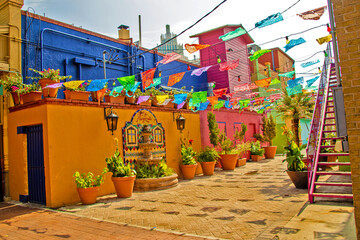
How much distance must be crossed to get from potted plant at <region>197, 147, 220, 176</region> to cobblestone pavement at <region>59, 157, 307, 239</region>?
2.15 m

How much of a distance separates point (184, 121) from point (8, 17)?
7290 millimetres

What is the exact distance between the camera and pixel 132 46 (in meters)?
13.9

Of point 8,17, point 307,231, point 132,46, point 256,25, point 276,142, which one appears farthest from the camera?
point 276,142

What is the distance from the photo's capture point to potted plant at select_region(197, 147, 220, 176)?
11.7 meters

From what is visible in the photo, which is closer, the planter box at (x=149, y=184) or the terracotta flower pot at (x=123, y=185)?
the terracotta flower pot at (x=123, y=185)

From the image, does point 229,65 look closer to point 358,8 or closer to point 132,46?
point 132,46

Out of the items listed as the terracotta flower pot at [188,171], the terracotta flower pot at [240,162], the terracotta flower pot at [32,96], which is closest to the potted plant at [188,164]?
the terracotta flower pot at [188,171]

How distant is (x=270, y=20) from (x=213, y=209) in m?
4.99

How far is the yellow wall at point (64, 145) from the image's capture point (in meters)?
7.36

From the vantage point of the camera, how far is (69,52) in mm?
11180

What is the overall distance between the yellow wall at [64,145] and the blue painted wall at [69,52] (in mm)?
2354

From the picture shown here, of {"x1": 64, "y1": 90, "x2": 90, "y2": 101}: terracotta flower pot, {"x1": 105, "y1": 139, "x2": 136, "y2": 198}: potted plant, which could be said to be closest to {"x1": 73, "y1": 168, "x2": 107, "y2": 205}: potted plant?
{"x1": 105, "y1": 139, "x2": 136, "y2": 198}: potted plant

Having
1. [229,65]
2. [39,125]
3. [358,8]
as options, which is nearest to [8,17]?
[39,125]

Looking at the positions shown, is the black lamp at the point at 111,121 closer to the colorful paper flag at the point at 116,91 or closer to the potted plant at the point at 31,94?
the colorful paper flag at the point at 116,91
